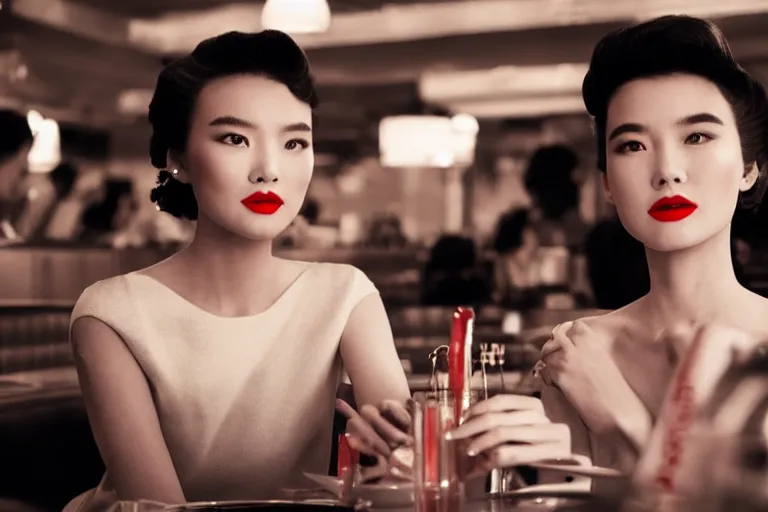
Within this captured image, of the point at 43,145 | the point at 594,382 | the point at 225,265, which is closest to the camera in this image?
the point at 594,382

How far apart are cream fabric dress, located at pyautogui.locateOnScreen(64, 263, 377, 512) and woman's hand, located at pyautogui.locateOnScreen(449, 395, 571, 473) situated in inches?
11.2

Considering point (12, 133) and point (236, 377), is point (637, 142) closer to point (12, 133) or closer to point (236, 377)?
point (236, 377)

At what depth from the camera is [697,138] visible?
150cm

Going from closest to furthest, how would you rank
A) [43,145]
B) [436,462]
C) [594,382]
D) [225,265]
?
[436,462] < [594,382] < [225,265] < [43,145]

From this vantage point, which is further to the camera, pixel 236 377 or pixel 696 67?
pixel 236 377

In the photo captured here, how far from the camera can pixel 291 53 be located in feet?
5.61

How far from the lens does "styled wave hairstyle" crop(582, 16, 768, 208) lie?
1512mm

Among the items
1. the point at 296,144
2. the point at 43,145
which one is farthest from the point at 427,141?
the point at 43,145

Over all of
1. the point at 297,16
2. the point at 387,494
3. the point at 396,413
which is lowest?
the point at 387,494

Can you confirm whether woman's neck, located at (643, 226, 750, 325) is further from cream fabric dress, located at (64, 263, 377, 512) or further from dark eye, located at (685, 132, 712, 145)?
cream fabric dress, located at (64, 263, 377, 512)

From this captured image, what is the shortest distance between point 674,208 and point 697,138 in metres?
0.11

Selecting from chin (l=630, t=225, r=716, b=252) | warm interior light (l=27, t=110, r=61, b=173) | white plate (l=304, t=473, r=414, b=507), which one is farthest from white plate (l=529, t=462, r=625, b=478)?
warm interior light (l=27, t=110, r=61, b=173)

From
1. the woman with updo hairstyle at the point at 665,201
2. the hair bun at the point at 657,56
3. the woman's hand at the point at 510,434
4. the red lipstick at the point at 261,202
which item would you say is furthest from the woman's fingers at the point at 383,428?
the hair bun at the point at 657,56

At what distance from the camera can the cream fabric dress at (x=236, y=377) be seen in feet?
5.41
